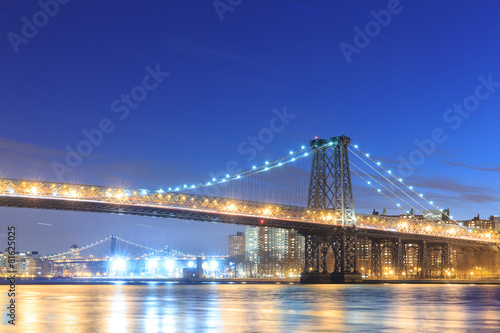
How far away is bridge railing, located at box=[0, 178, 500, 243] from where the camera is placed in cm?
7675

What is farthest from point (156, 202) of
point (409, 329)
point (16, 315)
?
point (409, 329)

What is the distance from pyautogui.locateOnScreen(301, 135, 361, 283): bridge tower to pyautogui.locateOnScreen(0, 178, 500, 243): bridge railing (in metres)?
2.08

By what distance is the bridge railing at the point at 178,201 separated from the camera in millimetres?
76750

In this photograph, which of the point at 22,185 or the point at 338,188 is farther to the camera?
the point at 338,188

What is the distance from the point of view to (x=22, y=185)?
76.8m

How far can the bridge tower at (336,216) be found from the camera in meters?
87.8

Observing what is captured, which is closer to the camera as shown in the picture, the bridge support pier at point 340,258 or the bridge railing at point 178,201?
the bridge railing at point 178,201

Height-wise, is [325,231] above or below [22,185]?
below

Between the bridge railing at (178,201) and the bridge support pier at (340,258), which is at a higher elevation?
the bridge railing at (178,201)

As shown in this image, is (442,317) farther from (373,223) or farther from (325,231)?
(373,223)

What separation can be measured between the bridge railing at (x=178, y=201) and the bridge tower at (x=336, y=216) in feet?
6.83

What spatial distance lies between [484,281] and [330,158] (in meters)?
35.7

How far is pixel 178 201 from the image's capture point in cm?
8881

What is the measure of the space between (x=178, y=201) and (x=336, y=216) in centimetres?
2196
